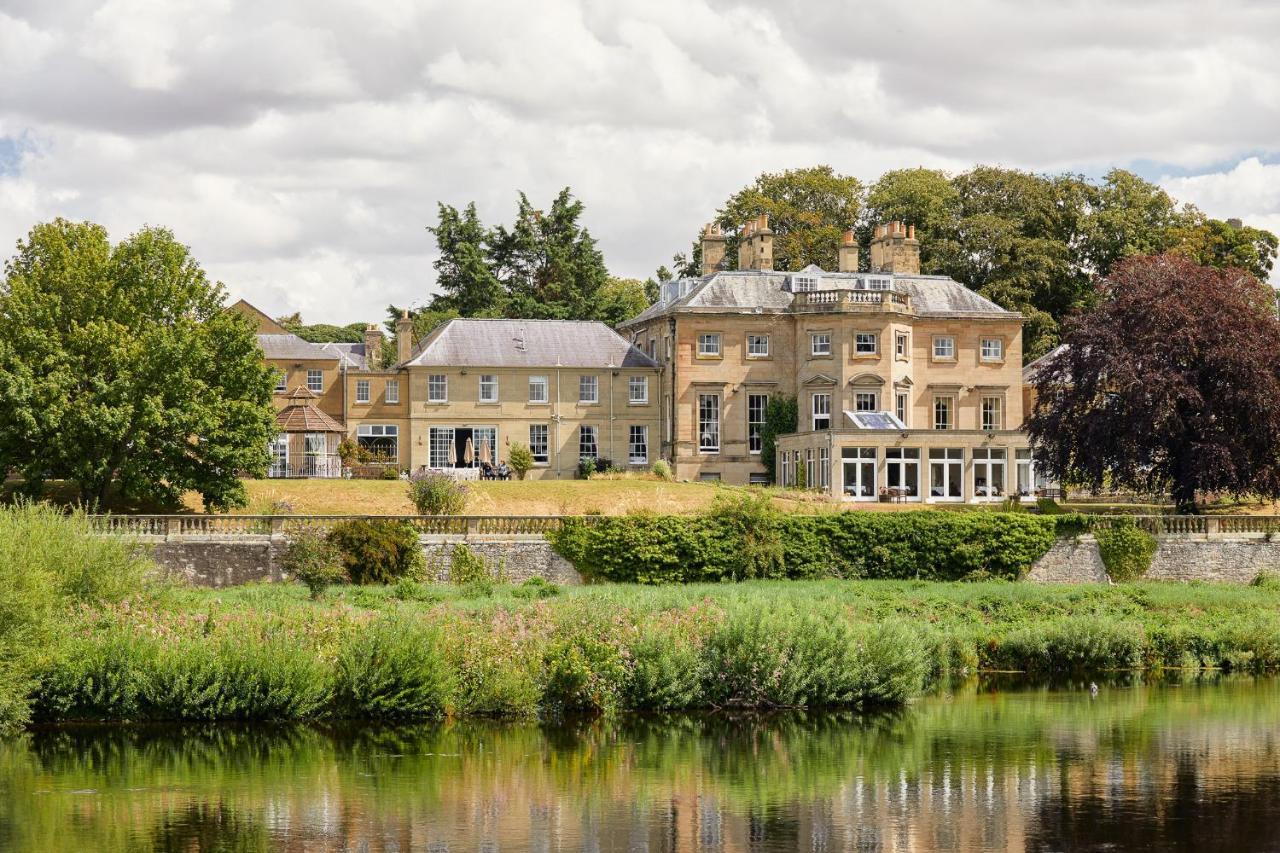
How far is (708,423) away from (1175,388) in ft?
54.9

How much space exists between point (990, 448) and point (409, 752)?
30969 millimetres

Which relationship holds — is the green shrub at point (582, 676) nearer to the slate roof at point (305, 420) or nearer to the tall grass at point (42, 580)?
the tall grass at point (42, 580)

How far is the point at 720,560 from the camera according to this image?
3725 centimetres

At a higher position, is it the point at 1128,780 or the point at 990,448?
the point at 990,448

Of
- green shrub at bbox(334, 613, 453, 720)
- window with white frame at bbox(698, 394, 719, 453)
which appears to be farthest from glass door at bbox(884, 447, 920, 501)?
green shrub at bbox(334, 613, 453, 720)

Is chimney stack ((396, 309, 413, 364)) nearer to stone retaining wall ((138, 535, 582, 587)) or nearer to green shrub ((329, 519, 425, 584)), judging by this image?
stone retaining wall ((138, 535, 582, 587))

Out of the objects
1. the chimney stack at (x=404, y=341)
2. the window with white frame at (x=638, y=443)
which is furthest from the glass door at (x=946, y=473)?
the chimney stack at (x=404, y=341)

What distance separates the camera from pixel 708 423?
54.7m

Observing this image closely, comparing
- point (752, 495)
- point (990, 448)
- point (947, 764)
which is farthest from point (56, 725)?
point (990, 448)

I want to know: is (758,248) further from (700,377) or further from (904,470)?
(904,470)

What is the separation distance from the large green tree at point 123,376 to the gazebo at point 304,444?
8147 millimetres

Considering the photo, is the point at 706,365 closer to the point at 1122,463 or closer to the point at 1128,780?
the point at 1122,463

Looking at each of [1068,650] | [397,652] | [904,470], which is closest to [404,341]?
[904,470]

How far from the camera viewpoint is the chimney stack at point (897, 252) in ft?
193
